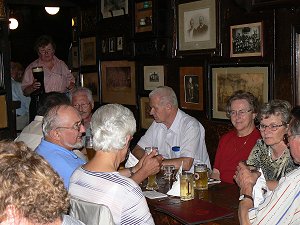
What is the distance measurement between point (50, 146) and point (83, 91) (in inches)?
76.5

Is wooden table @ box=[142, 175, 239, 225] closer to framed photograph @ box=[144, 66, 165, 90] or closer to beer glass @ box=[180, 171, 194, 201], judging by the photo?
beer glass @ box=[180, 171, 194, 201]

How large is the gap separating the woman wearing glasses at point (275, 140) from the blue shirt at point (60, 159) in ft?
4.26

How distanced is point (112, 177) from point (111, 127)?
1.03 feet

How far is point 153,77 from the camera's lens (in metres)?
6.07

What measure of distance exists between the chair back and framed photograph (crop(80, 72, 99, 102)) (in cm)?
486

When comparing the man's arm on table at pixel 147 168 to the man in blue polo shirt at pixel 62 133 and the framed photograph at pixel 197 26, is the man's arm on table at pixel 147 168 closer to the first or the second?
the man in blue polo shirt at pixel 62 133

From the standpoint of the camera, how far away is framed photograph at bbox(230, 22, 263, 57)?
14.8ft

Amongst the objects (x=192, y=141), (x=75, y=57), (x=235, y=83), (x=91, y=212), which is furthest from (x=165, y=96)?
(x=75, y=57)

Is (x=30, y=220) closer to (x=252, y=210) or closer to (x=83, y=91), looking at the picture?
(x=252, y=210)

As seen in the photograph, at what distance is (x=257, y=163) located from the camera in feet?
12.4

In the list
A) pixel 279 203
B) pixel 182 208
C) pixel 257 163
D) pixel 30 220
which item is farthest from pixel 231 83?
pixel 30 220

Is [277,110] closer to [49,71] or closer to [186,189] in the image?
[186,189]

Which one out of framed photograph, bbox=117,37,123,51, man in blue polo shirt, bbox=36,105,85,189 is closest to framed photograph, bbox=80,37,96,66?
framed photograph, bbox=117,37,123,51

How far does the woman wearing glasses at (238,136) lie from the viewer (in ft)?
13.8
